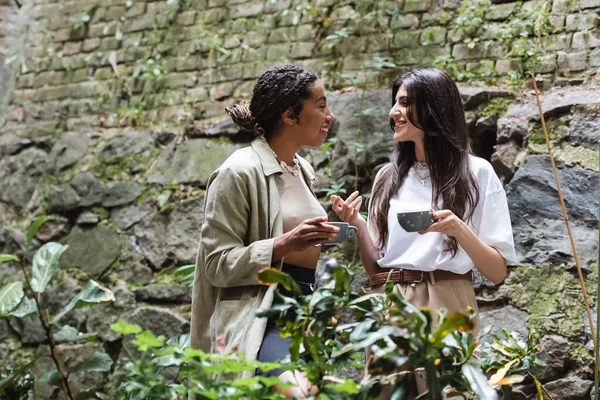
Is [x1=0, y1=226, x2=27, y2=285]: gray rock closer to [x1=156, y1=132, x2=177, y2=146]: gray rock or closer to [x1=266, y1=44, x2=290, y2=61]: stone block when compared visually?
[x1=156, y1=132, x2=177, y2=146]: gray rock

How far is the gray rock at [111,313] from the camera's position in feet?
12.7

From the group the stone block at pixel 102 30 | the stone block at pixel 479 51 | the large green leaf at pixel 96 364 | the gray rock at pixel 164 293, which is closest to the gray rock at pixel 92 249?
the gray rock at pixel 164 293

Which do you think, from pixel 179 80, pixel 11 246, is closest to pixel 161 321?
pixel 11 246

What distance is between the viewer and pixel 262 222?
2166mm

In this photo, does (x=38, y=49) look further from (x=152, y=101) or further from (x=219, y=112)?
(x=219, y=112)

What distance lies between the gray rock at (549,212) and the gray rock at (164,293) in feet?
5.36

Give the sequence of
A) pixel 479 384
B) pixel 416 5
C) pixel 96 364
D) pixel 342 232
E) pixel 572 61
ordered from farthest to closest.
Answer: pixel 416 5 → pixel 572 61 → pixel 96 364 → pixel 342 232 → pixel 479 384

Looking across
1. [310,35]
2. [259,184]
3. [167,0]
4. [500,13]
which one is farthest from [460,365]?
[167,0]

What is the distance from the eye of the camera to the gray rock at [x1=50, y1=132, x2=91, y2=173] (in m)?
4.27

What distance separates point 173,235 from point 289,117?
1771 mm

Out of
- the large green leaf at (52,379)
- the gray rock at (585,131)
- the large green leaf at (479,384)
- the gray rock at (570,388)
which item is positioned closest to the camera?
the large green leaf at (479,384)

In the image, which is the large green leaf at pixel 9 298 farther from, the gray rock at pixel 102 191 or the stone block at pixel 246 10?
the stone block at pixel 246 10

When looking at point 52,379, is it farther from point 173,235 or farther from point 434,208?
point 434,208

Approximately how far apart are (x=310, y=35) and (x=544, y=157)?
4.63ft
